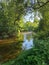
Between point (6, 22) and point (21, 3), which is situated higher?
point (21, 3)

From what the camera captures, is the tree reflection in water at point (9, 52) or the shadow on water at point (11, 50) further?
the shadow on water at point (11, 50)

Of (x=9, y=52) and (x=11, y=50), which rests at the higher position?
(x=9, y=52)

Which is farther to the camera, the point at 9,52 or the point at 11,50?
the point at 11,50

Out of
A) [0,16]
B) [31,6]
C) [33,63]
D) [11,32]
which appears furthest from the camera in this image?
[11,32]

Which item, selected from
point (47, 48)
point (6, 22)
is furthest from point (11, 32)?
point (47, 48)

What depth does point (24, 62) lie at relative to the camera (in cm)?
779

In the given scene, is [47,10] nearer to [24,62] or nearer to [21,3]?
[21,3]

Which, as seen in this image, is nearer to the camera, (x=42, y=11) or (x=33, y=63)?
(x=33, y=63)

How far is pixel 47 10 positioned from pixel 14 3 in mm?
3097

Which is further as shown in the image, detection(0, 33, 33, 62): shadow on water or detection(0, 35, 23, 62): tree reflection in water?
detection(0, 33, 33, 62): shadow on water

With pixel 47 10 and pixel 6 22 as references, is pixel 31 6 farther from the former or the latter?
pixel 6 22

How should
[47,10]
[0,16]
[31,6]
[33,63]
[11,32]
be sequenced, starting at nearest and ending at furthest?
[33,63]
[31,6]
[47,10]
[0,16]
[11,32]

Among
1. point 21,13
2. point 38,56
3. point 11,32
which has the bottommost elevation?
point 11,32

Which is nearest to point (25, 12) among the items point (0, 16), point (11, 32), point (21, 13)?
point (21, 13)
